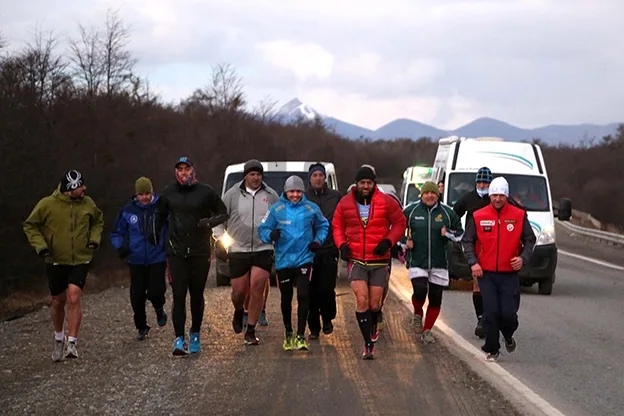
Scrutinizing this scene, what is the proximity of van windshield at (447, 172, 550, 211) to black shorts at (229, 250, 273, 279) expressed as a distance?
8.40 m

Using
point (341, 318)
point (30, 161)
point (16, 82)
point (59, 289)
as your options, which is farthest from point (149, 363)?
point (16, 82)

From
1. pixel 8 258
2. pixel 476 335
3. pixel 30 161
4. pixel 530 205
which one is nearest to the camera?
pixel 476 335

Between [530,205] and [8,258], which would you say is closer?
[530,205]

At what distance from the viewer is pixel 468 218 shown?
32.0 feet

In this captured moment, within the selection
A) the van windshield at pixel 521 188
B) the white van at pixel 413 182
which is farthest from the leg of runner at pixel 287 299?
the white van at pixel 413 182

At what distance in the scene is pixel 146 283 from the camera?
35.5 feet

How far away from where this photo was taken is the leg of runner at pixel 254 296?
10289 millimetres

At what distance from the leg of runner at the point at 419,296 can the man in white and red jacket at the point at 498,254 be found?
125cm

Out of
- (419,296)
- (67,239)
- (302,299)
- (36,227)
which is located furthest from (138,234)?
(419,296)

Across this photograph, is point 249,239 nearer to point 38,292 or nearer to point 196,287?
point 196,287

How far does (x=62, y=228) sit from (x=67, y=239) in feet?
0.42

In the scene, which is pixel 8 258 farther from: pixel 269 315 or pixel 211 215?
pixel 211 215

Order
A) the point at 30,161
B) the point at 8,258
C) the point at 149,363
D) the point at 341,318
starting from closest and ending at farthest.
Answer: the point at 149,363 < the point at 341,318 < the point at 8,258 < the point at 30,161

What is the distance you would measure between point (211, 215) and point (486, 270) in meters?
2.97
